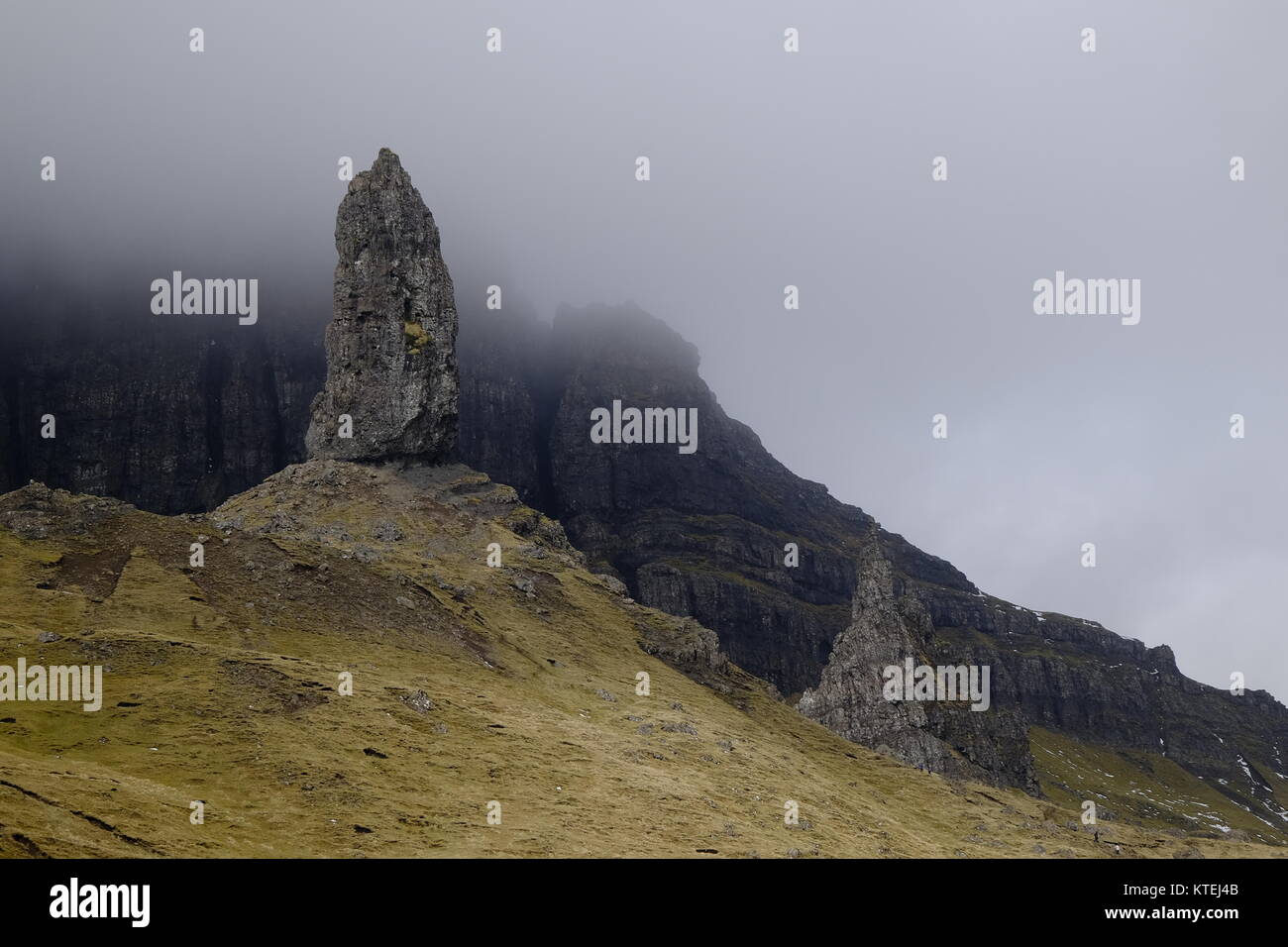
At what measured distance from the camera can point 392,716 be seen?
62.9m

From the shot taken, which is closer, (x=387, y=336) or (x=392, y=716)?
(x=392, y=716)

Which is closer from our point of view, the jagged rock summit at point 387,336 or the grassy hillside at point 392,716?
the grassy hillside at point 392,716

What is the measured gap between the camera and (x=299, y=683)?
62.5 metres

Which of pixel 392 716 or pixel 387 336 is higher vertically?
pixel 387 336

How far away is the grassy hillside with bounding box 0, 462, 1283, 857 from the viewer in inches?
1885

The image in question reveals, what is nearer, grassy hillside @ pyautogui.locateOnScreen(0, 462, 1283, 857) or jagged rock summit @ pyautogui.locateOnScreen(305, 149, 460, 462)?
grassy hillside @ pyautogui.locateOnScreen(0, 462, 1283, 857)

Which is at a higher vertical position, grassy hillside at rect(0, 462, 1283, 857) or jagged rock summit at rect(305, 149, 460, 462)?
jagged rock summit at rect(305, 149, 460, 462)

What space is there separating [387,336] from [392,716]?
67.3 metres

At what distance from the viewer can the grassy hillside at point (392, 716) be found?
4788cm

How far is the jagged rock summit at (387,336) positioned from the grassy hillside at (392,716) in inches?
256

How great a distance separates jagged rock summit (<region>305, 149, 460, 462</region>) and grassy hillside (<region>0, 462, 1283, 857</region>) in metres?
6.50

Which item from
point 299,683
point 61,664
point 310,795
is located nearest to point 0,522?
point 61,664

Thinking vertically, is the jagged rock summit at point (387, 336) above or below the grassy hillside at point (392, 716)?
above
